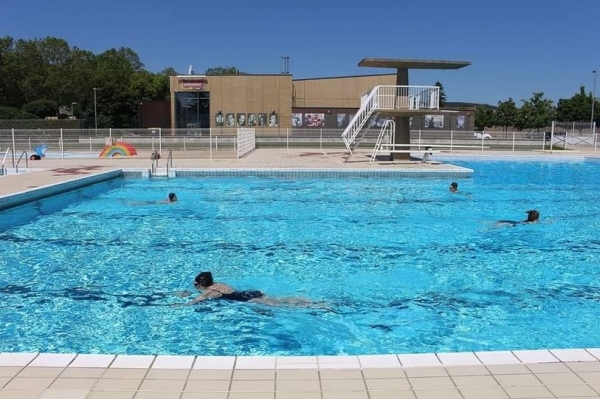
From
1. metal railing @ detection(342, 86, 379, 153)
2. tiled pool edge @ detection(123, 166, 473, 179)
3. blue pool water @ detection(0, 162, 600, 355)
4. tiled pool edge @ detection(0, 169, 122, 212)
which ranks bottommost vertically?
blue pool water @ detection(0, 162, 600, 355)

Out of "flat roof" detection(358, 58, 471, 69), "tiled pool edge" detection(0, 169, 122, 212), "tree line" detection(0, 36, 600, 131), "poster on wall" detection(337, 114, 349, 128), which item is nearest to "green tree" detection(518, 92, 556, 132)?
"tree line" detection(0, 36, 600, 131)

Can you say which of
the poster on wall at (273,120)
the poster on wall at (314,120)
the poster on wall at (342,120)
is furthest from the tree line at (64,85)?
the poster on wall at (342,120)

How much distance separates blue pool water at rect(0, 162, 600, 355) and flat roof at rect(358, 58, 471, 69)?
766cm

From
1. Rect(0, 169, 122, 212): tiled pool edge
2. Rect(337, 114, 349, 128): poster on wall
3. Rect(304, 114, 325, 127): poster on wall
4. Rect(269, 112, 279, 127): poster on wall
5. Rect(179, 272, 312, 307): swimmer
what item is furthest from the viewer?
Rect(269, 112, 279, 127): poster on wall

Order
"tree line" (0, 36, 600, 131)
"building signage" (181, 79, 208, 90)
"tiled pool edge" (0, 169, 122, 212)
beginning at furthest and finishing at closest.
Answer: "tree line" (0, 36, 600, 131) < "building signage" (181, 79, 208, 90) < "tiled pool edge" (0, 169, 122, 212)

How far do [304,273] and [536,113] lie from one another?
5825 centimetres

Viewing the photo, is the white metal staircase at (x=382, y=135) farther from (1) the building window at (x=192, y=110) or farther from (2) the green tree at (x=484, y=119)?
(2) the green tree at (x=484, y=119)

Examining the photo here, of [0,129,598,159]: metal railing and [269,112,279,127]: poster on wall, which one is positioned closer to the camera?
[0,129,598,159]: metal railing

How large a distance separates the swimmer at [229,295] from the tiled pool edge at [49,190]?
737 cm

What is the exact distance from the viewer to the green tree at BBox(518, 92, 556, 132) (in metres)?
58.4

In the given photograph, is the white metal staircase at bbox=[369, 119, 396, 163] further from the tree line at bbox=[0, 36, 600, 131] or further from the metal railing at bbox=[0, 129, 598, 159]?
the tree line at bbox=[0, 36, 600, 131]

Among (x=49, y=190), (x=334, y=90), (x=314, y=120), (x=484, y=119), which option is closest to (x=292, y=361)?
(x=49, y=190)

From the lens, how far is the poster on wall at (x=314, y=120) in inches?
1907

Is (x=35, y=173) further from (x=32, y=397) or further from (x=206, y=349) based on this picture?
(x=32, y=397)
